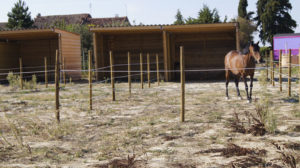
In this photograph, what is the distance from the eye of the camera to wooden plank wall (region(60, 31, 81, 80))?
18.8m

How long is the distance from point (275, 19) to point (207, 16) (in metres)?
14.8

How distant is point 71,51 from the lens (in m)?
20.1

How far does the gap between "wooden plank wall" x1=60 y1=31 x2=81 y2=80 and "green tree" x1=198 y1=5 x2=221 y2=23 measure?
18037 mm

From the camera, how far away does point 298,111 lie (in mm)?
7723

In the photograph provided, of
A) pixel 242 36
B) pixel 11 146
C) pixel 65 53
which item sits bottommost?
pixel 11 146

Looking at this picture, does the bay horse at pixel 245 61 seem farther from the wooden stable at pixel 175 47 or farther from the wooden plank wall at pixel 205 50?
the wooden plank wall at pixel 205 50

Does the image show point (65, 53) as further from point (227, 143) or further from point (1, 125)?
point (227, 143)

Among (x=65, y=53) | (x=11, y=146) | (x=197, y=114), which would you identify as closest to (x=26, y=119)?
(x=11, y=146)

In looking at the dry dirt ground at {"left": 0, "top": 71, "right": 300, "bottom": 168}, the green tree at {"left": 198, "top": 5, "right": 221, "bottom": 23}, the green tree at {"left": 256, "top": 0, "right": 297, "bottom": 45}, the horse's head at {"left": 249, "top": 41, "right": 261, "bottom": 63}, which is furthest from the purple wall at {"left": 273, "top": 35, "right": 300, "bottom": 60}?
the dry dirt ground at {"left": 0, "top": 71, "right": 300, "bottom": 168}

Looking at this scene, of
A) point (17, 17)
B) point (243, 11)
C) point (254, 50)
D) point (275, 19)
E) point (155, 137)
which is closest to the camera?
point (155, 137)

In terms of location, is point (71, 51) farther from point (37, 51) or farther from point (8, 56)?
point (8, 56)

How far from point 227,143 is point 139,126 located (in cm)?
206

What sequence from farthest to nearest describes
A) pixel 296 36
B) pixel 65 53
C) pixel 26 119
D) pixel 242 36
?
pixel 242 36 < pixel 296 36 < pixel 65 53 < pixel 26 119

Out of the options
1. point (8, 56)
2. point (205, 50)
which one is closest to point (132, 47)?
point (205, 50)
